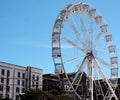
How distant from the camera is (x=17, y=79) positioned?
118 metres

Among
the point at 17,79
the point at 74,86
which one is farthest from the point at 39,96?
the point at 17,79

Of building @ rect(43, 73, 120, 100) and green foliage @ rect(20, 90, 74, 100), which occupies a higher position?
building @ rect(43, 73, 120, 100)

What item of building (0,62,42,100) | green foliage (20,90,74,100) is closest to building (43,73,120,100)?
green foliage (20,90,74,100)

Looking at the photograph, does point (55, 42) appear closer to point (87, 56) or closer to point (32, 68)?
point (87, 56)

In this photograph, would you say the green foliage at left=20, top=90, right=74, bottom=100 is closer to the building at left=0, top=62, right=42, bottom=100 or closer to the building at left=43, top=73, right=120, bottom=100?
the building at left=43, top=73, right=120, bottom=100

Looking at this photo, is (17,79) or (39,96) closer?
(39,96)

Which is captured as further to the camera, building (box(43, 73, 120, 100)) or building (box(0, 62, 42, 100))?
building (box(0, 62, 42, 100))

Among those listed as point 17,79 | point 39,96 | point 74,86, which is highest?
point 17,79

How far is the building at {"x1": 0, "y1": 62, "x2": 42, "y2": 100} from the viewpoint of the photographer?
11212 cm

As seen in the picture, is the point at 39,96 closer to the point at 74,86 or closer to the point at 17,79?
the point at 74,86

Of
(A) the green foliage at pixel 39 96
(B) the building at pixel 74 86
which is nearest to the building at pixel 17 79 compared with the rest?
(B) the building at pixel 74 86

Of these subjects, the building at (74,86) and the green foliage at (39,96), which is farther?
the building at (74,86)

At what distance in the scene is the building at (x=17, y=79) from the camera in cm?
11212

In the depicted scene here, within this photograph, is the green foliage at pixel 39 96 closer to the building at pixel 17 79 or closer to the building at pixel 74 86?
the building at pixel 74 86
